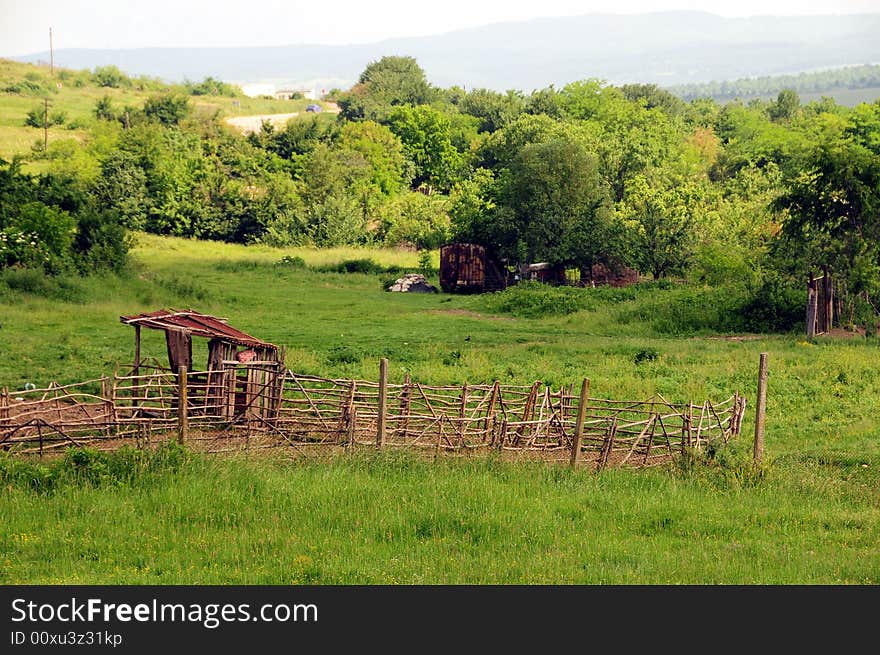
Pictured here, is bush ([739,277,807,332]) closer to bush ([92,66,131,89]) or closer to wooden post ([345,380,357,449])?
wooden post ([345,380,357,449])

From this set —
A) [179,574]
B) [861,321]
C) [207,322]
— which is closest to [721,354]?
[861,321]

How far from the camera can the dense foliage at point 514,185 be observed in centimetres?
4103

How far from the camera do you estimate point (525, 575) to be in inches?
514

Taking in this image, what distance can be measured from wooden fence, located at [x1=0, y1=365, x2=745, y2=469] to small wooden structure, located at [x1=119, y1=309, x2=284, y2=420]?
4 centimetres

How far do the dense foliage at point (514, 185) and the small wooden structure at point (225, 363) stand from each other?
23097 millimetres

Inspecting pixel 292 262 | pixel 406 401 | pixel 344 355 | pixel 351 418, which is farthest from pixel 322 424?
pixel 292 262

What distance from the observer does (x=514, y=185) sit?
55.9 metres

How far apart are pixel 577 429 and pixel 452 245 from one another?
115 feet

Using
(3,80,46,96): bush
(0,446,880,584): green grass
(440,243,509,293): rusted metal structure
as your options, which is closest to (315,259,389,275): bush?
(440,243,509,293): rusted metal structure

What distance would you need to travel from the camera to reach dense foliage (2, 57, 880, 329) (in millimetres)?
41031

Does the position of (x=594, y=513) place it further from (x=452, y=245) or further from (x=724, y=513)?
(x=452, y=245)

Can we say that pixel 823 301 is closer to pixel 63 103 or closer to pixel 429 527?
pixel 429 527

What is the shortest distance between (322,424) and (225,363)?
2100mm

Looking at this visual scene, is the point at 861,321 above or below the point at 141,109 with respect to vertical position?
below
